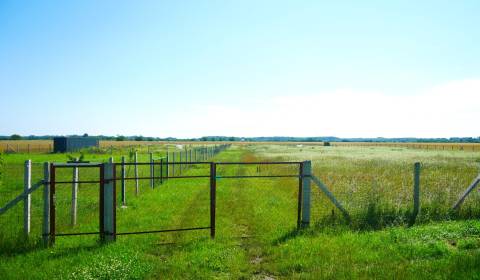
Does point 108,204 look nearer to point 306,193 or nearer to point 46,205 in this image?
point 46,205

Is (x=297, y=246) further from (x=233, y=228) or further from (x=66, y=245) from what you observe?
(x=66, y=245)

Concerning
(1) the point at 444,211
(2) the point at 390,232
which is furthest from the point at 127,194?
(1) the point at 444,211

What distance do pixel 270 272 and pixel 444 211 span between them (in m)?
6.66

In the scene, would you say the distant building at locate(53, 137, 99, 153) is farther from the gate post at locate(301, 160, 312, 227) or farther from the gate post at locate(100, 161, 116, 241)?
the gate post at locate(301, 160, 312, 227)

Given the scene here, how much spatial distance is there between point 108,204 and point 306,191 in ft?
15.8

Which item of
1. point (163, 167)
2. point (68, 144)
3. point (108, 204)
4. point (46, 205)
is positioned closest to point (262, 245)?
point (108, 204)

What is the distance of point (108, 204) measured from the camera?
788cm

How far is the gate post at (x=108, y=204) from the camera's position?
784 cm

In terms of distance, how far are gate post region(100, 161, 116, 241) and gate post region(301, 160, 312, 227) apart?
461cm

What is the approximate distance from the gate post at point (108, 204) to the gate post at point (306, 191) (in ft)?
15.1

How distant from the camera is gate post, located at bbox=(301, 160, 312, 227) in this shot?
355 inches

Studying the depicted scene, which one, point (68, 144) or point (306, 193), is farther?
point (68, 144)

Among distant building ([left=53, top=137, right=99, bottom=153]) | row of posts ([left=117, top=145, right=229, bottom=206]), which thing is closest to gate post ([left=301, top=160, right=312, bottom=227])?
row of posts ([left=117, top=145, right=229, bottom=206])

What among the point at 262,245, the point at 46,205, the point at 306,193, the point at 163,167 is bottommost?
the point at 262,245
